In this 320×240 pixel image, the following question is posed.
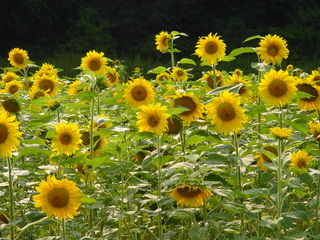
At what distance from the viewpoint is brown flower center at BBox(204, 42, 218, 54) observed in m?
3.58

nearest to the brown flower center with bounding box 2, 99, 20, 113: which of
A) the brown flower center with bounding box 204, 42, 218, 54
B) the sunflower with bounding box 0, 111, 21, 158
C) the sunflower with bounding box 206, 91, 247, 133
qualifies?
the sunflower with bounding box 0, 111, 21, 158

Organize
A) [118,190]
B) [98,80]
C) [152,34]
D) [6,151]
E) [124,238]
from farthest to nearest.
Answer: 1. [152,34]
2. [124,238]
3. [118,190]
4. [98,80]
5. [6,151]

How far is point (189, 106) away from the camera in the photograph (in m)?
2.69

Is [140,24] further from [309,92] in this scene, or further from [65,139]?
[65,139]

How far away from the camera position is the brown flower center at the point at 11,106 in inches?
118

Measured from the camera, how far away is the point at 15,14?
16.4 metres

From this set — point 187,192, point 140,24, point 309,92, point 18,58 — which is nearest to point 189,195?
point 187,192

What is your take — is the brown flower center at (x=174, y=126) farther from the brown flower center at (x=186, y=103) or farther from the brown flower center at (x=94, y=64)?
the brown flower center at (x=94, y=64)

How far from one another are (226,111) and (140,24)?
49.4 feet

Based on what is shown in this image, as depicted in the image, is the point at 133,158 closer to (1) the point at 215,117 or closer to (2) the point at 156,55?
(1) the point at 215,117

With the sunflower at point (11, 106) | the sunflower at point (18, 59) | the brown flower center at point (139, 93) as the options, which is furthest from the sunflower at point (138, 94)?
the sunflower at point (18, 59)

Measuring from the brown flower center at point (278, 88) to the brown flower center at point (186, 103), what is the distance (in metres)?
0.36

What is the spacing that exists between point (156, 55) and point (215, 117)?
563 inches

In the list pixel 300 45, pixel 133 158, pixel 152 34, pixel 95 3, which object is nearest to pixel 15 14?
pixel 95 3
